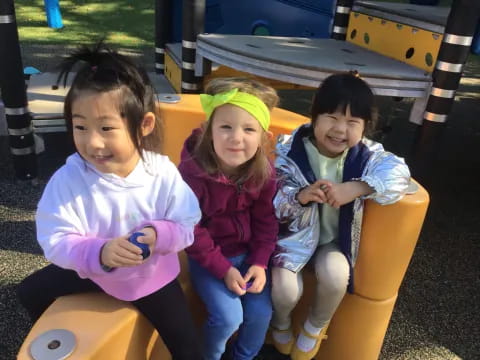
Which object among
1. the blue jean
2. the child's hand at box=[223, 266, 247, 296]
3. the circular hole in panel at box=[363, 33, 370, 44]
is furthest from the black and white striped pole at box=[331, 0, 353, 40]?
the child's hand at box=[223, 266, 247, 296]

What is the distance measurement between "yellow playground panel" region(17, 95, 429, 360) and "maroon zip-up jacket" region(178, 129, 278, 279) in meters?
0.17

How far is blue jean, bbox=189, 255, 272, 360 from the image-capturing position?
1346 mm

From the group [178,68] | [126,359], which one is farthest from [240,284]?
[178,68]

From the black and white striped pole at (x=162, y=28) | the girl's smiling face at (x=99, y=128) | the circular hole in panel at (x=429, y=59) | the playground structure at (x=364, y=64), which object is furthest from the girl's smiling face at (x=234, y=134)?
the black and white striped pole at (x=162, y=28)

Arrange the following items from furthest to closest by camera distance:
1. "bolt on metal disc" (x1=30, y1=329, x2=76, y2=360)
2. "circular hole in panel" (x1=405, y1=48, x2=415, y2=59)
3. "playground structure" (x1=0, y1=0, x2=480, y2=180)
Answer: "circular hole in panel" (x1=405, y1=48, x2=415, y2=59) → "playground structure" (x1=0, y1=0, x2=480, y2=180) → "bolt on metal disc" (x1=30, y1=329, x2=76, y2=360)

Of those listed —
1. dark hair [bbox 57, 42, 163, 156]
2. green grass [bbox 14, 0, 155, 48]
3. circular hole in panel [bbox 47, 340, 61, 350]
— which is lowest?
green grass [bbox 14, 0, 155, 48]

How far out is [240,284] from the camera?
4.51 ft

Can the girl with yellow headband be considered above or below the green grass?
above

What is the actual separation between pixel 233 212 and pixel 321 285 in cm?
35

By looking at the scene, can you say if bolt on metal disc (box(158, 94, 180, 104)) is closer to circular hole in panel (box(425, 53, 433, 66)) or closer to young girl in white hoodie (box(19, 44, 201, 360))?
young girl in white hoodie (box(19, 44, 201, 360))

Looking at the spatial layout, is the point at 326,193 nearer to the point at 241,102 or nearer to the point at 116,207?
the point at 241,102

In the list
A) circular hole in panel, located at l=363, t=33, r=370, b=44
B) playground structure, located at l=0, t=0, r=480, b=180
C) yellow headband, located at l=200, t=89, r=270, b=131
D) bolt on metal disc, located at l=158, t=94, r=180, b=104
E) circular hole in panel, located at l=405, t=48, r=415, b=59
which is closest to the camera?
yellow headband, located at l=200, t=89, r=270, b=131

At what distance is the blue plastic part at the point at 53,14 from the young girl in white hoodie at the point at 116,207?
6704mm

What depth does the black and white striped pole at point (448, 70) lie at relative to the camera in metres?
2.20
